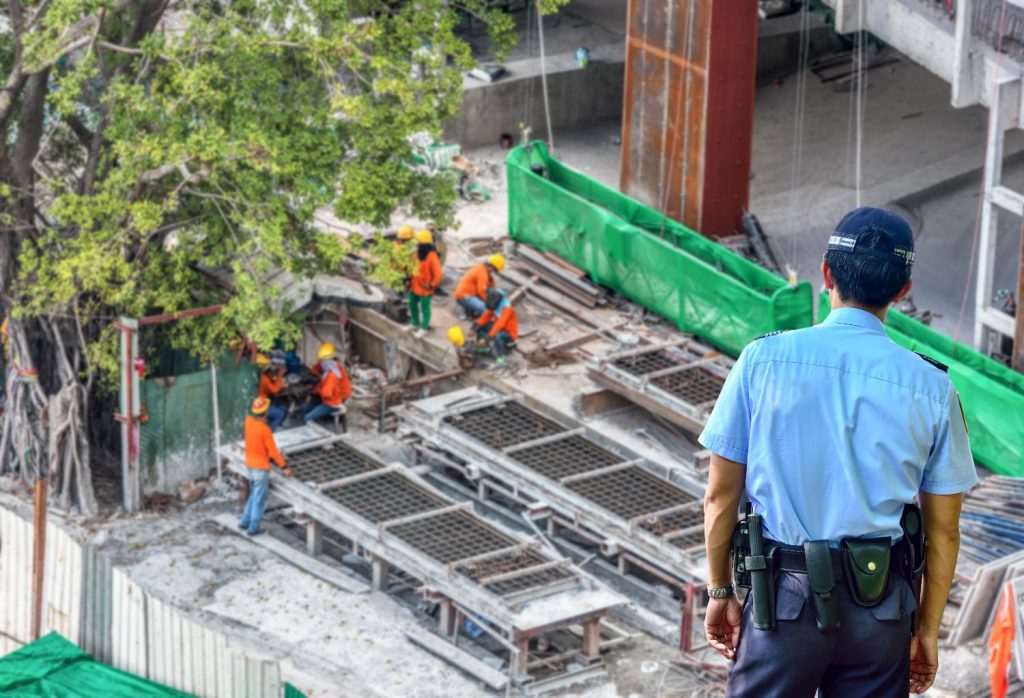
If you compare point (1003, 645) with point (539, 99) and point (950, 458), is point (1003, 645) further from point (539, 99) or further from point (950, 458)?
point (539, 99)

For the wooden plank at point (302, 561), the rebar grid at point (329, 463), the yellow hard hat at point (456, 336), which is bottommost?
the wooden plank at point (302, 561)

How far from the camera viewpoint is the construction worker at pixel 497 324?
23672 mm

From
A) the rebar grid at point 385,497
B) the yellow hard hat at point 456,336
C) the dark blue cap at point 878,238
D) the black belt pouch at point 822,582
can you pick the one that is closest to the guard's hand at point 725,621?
the black belt pouch at point 822,582

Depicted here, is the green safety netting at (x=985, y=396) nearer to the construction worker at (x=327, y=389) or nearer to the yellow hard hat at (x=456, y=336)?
the yellow hard hat at (x=456, y=336)

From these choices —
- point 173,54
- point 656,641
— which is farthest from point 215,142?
point 656,641

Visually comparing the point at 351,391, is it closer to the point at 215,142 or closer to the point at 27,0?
the point at 215,142

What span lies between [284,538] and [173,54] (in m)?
5.50

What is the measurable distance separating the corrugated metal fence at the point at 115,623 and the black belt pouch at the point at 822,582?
9.01 meters

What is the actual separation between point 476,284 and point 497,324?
0.73 metres

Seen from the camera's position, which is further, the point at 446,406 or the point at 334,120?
the point at 446,406

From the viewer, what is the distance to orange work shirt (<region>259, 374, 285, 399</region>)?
21609 mm

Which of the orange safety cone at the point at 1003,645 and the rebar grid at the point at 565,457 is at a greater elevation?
the orange safety cone at the point at 1003,645

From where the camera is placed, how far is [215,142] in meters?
19.4

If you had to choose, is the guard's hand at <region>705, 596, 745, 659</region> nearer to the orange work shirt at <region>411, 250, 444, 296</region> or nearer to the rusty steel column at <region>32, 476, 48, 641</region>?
the rusty steel column at <region>32, 476, 48, 641</region>
